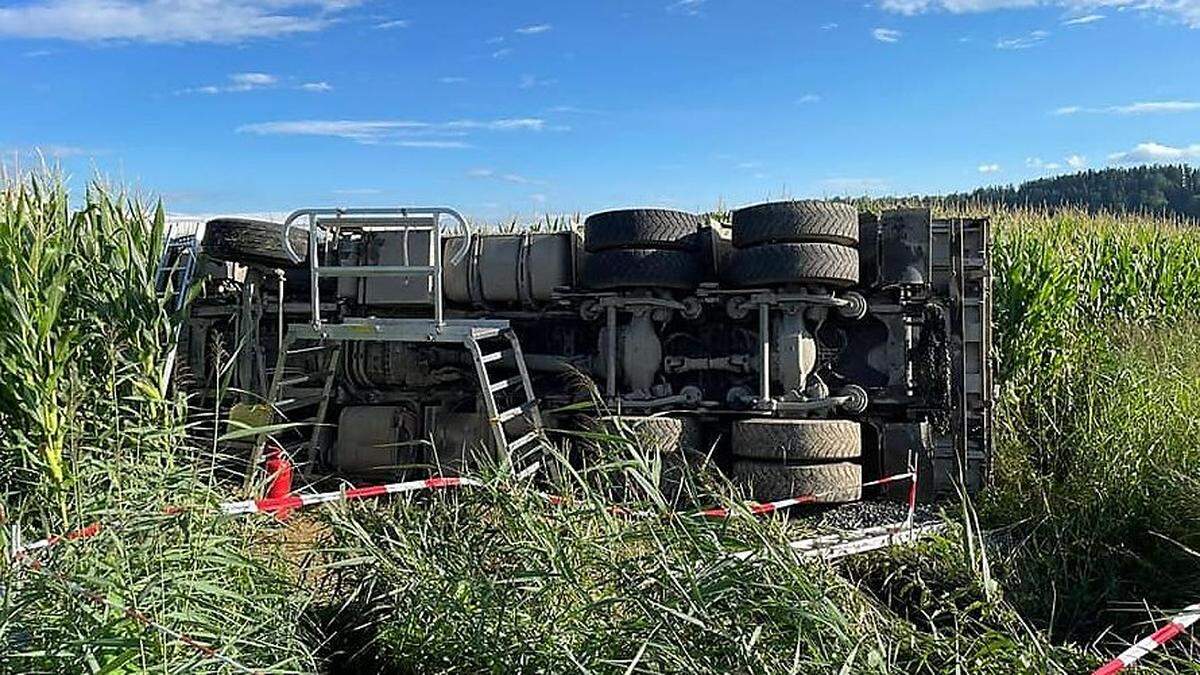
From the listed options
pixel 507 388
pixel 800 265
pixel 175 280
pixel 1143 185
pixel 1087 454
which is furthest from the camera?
pixel 1143 185

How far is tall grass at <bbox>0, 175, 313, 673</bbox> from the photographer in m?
3.12

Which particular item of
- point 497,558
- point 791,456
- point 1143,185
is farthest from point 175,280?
point 1143,185

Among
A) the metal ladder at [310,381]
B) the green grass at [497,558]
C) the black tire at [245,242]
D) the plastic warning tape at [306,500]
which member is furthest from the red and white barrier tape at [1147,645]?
the black tire at [245,242]

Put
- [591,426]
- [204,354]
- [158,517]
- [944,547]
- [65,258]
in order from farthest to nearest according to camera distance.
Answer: [204,354] → [591,426] → [65,258] → [944,547] → [158,517]

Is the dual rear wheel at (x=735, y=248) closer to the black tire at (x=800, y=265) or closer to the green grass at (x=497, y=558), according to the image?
the black tire at (x=800, y=265)

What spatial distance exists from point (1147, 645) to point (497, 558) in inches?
75.5

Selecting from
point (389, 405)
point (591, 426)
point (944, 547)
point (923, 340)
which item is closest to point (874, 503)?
point (923, 340)

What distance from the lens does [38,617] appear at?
10.4 feet

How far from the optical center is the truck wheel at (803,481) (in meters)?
7.23

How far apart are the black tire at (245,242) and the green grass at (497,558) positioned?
65.0 inches

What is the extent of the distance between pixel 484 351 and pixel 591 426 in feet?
4.51

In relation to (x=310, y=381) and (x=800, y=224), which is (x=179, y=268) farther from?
(x=800, y=224)

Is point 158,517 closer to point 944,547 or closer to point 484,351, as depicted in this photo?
point 944,547

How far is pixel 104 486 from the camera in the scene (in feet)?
15.6
